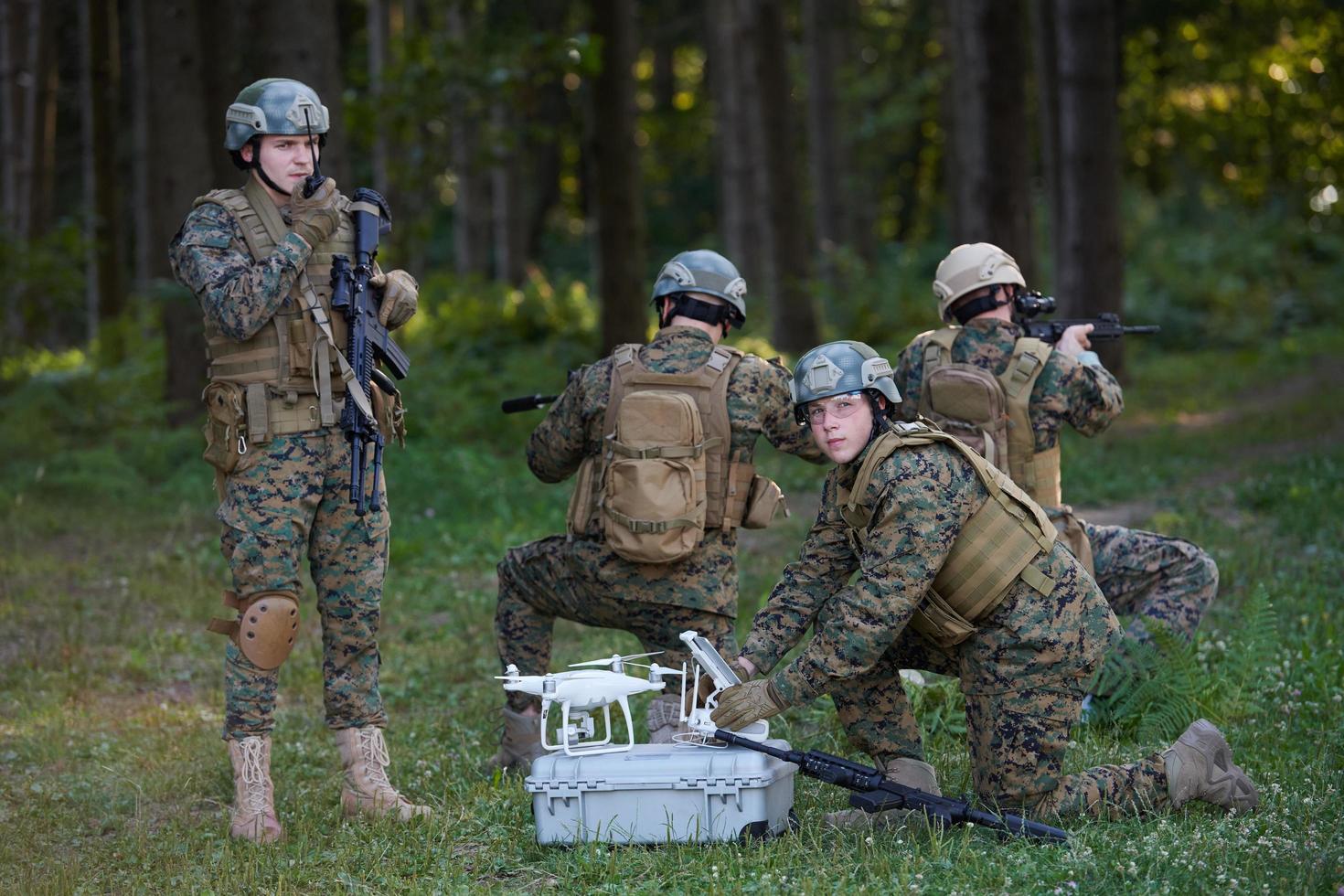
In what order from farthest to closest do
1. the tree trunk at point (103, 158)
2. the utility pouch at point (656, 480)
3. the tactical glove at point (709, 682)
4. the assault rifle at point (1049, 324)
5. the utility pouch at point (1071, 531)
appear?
the tree trunk at point (103, 158), the assault rifle at point (1049, 324), the utility pouch at point (1071, 531), the utility pouch at point (656, 480), the tactical glove at point (709, 682)

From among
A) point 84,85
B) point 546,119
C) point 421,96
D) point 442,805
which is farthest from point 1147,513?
point 546,119

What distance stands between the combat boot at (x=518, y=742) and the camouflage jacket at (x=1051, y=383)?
2.36 m

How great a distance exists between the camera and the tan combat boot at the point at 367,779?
18.4 ft

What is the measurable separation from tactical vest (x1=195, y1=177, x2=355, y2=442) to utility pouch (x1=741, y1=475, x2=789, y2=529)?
1640 millimetres

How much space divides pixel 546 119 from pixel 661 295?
28695 mm

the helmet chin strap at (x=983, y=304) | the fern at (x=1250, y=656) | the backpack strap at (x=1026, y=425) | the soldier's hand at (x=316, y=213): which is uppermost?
the soldier's hand at (x=316, y=213)

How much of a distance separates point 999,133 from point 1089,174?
106cm

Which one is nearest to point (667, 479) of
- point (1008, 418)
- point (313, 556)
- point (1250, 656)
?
point (313, 556)

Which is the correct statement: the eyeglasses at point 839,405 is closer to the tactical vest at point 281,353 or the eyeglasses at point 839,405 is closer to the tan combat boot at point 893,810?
the tan combat boot at point 893,810

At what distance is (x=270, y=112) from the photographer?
553 centimetres

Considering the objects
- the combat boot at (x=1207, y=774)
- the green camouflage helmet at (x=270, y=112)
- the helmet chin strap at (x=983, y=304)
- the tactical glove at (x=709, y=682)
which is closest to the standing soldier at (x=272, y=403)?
the green camouflage helmet at (x=270, y=112)

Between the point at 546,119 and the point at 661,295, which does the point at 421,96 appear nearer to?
the point at 661,295

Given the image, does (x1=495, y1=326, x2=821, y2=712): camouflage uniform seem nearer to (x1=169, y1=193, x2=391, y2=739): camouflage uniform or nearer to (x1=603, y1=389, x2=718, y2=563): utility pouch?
(x1=603, y1=389, x2=718, y2=563): utility pouch

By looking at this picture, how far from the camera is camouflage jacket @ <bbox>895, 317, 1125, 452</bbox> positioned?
6.44 meters
